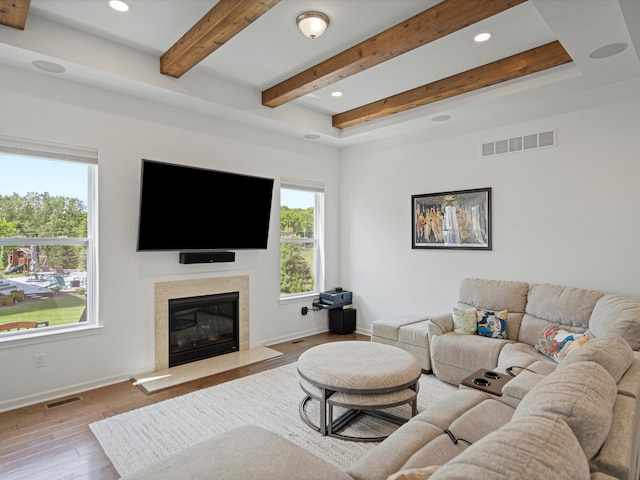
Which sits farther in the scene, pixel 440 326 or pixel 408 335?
pixel 408 335

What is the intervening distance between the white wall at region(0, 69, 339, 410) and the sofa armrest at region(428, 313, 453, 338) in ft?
7.18

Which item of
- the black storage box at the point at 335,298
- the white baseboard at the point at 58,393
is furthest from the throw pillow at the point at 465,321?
the white baseboard at the point at 58,393

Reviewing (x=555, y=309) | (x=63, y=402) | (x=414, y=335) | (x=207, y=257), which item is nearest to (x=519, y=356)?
(x=555, y=309)

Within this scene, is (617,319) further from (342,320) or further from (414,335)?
(342,320)

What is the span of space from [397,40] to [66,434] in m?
3.83

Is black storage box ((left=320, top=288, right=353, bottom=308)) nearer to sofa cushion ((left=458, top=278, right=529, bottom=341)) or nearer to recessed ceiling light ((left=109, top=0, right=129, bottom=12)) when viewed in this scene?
sofa cushion ((left=458, top=278, right=529, bottom=341))

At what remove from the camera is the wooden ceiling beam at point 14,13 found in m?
2.46

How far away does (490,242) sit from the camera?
429cm

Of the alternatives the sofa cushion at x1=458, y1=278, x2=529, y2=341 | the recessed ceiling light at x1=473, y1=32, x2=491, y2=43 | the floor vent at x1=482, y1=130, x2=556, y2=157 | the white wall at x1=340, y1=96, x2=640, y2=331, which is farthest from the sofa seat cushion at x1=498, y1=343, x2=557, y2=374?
the recessed ceiling light at x1=473, y1=32, x2=491, y2=43

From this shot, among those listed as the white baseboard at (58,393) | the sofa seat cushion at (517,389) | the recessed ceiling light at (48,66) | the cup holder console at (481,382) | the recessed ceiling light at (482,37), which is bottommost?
the white baseboard at (58,393)

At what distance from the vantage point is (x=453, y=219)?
460cm

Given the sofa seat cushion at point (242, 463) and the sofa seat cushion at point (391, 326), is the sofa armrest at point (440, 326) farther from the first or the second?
the sofa seat cushion at point (242, 463)

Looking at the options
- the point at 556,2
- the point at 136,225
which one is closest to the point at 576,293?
the point at 556,2

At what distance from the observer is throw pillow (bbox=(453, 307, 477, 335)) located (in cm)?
376
